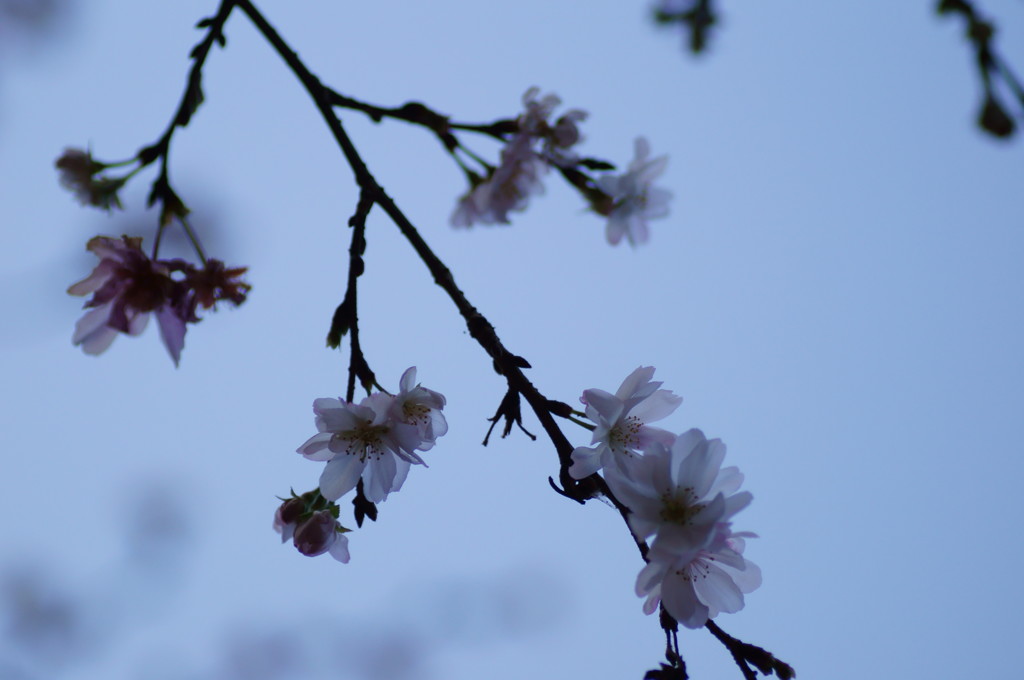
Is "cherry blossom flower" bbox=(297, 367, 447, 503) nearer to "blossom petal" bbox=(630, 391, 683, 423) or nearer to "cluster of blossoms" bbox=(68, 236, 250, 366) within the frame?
"cluster of blossoms" bbox=(68, 236, 250, 366)

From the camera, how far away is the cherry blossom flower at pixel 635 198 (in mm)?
2389

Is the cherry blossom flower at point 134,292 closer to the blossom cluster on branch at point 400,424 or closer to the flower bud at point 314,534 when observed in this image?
the blossom cluster on branch at point 400,424

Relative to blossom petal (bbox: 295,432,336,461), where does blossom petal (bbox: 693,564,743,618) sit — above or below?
below

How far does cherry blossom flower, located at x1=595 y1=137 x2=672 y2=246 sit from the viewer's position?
7.84 ft

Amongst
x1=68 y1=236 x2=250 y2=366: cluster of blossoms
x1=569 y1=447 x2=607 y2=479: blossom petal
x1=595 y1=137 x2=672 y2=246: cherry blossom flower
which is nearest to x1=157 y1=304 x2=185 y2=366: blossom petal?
x1=68 y1=236 x2=250 y2=366: cluster of blossoms

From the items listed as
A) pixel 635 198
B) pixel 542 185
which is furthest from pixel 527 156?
pixel 635 198

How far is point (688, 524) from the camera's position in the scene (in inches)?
46.9

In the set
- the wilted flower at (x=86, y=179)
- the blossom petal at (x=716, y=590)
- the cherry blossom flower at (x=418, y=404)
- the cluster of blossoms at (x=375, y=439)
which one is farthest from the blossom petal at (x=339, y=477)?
the wilted flower at (x=86, y=179)

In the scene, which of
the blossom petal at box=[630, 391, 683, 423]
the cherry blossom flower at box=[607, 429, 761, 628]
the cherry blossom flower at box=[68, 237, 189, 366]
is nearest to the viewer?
the cherry blossom flower at box=[607, 429, 761, 628]

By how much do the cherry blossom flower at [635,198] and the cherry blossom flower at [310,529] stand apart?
135cm

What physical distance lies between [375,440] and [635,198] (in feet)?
4.73

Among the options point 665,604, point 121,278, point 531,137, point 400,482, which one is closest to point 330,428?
point 400,482

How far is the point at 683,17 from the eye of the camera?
2473 millimetres

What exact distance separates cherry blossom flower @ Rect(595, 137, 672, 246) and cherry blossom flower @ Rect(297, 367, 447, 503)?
1.15m
